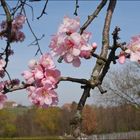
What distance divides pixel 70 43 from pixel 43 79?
0.23m

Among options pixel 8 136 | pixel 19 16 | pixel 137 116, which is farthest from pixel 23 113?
pixel 19 16

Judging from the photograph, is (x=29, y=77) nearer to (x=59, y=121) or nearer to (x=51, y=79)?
(x=51, y=79)

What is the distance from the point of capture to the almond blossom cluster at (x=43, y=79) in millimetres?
2070

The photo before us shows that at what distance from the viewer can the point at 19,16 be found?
4.66 meters

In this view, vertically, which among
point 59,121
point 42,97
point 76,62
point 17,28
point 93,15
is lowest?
point 42,97

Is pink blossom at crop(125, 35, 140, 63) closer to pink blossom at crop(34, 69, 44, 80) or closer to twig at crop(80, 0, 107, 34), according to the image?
twig at crop(80, 0, 107, 34)

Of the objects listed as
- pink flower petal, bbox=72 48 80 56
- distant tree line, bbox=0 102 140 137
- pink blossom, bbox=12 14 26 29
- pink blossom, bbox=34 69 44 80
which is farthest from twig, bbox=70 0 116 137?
distant tree line, bbox=0 102 140 137

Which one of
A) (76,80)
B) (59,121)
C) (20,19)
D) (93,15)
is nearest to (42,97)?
(76,80)

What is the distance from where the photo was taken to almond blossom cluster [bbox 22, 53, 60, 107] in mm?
2070

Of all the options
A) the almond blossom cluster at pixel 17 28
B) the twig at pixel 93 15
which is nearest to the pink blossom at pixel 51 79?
the twig at pixel 93 15

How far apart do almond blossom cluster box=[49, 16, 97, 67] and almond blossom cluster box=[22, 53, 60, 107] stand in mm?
82

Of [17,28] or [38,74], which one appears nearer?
[38,74]

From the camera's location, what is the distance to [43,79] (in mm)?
2094

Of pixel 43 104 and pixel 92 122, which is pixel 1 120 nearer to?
pixel 92 122
